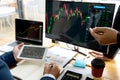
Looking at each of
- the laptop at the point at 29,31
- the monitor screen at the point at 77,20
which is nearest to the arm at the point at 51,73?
the monitor screen at the point at 77,20

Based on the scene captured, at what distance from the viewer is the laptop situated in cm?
155

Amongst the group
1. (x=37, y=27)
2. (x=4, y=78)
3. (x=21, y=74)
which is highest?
(x=37, y=27)

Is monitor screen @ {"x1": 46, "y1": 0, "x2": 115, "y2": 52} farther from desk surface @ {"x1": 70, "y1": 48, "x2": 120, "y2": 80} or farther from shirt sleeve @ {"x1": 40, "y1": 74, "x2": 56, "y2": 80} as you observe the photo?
shirt sleeve @ {"x1": 40, "y1": 74, "x2": 56, "y2": 80}

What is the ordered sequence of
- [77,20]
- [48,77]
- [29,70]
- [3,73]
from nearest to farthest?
[3,73] → [48,77] → [29,70] → [77,20]

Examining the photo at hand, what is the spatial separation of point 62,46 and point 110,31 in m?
0.69

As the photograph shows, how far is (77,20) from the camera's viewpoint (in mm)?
1310

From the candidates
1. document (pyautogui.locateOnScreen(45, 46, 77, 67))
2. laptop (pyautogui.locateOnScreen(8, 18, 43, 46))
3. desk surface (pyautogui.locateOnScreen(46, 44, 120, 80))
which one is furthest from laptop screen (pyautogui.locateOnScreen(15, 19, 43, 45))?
desk surface (pyautogui.locateOnScreen(46, 44, 120, 80))

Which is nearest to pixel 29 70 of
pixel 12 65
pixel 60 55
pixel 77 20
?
pixel 12 65

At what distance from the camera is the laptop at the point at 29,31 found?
5.09 feet

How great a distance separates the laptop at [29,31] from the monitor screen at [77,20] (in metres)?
0.09

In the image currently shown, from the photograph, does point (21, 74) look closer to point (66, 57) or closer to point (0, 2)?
point (66, 57)

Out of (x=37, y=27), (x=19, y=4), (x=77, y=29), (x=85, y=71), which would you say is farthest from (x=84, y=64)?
(x=19, y=4)

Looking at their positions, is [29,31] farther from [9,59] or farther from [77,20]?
[77,20]

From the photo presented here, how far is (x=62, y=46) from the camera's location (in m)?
1.63
